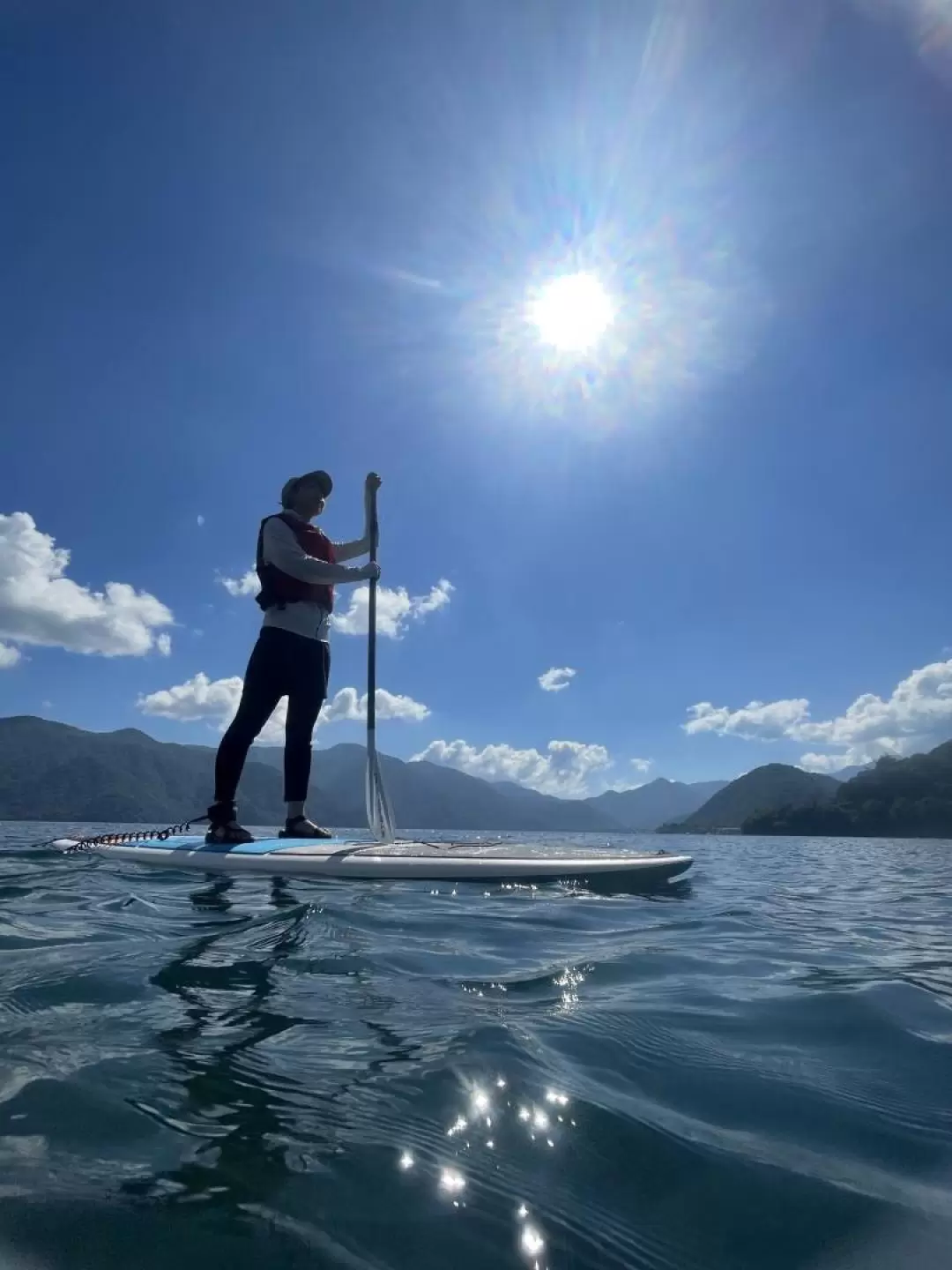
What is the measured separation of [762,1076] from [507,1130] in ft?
3.10

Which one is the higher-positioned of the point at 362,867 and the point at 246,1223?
the point at 362,867

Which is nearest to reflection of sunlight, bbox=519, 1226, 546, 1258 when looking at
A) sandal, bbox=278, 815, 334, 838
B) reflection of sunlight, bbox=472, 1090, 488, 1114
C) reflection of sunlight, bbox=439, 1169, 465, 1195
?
reflection of sunlight, bbox=439, 1169, 465, 1195

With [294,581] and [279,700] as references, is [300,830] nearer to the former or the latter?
[279,700]

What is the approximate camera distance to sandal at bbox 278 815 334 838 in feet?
25.6

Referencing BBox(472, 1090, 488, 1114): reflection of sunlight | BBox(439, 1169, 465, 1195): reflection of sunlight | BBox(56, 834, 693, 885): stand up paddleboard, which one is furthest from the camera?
BBox(56, 834, 693, 885): stand up paddleboard

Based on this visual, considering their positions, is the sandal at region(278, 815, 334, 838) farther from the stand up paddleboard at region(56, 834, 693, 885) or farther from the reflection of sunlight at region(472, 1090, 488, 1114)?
the reflection of sunlight at region(472, 1090, 488, 1114)

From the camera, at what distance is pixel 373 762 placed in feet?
26.9

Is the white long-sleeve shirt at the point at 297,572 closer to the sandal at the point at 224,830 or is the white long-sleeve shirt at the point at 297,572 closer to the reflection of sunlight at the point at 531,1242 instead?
the sandal at the point at 224,830

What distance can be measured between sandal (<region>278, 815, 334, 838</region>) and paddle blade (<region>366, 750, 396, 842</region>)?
1.86 feet

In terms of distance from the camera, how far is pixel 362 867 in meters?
5.92

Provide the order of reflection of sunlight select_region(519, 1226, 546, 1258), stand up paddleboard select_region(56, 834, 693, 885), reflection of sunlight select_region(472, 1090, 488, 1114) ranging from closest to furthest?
reflection of sunlight select_region(519, 1226, 546, 1258)
reflection of sunlight select_region(472, 1090, 488, 1114)
stand up paddleboard select_region(56, 834, 693, 885)

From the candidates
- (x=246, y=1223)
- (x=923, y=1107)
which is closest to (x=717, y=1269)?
(x=246, y=1223)

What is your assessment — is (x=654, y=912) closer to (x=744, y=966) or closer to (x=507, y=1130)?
(x=744, y=966)

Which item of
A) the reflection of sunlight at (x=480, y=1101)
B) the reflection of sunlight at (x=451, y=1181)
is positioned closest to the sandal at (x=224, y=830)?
the reflection of sunlight at (x=480, y=1101)
